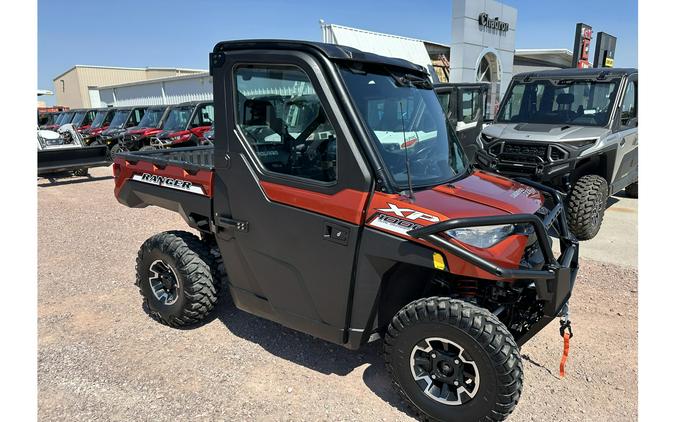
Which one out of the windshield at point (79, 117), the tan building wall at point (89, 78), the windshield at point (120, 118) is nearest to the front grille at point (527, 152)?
the windshield at point (120, 118)

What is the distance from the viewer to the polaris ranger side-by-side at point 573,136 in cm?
602

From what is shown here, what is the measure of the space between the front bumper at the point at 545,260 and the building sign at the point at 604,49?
70.9 feet

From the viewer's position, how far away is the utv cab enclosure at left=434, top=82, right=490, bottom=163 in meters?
8.25

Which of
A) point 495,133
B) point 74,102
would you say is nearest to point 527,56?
point 495,133

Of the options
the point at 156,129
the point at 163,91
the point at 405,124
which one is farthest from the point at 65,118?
the point at 405,124

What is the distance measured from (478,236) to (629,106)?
6.07 m

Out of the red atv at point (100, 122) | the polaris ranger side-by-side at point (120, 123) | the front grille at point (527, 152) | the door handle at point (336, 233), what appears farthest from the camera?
the red atv at point (100, 122)

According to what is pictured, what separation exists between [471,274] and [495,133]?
5.02 m

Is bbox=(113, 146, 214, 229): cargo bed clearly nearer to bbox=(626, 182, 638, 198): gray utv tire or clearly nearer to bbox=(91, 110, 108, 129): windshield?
bbox=(626, 182, 638, 198): gray utv tire

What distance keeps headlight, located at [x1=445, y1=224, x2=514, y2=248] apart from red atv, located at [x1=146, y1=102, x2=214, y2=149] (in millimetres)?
→ 10454

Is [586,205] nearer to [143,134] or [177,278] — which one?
[177,278]

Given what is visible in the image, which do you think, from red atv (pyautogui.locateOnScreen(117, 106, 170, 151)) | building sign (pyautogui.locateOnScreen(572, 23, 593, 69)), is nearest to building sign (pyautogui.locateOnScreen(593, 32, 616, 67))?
building sign (pyautogui.locateOnScreen(572, 23, 593, 69))

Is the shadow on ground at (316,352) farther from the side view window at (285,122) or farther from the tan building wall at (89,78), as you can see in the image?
the tan building wall at (89,78)

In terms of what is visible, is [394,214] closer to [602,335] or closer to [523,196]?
[523,196]
